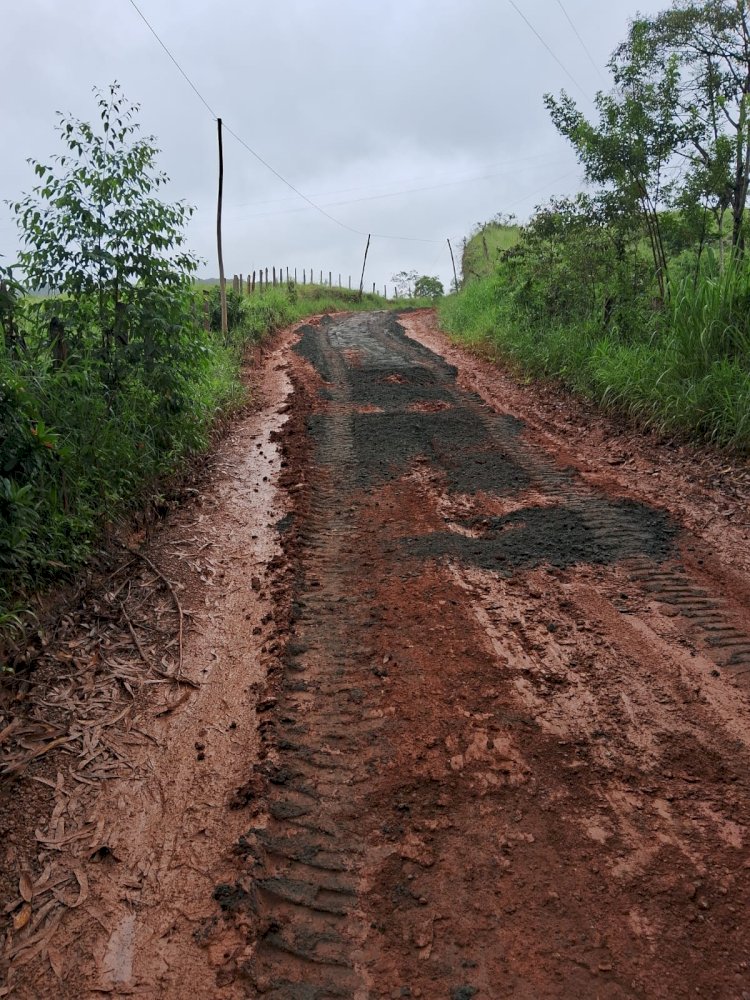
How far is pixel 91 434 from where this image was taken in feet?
14.2

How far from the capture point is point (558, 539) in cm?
419

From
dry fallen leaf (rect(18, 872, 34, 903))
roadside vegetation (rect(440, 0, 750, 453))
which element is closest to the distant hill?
roadside vegetation (rect(440, 0, 750, 453))

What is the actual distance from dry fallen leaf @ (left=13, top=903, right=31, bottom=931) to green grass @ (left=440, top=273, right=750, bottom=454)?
211 inches

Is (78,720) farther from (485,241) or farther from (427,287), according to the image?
(427,287)

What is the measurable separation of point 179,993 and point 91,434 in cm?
344

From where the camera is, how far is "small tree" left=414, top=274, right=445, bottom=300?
35.4m

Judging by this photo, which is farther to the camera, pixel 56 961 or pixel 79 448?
pixel 79 448

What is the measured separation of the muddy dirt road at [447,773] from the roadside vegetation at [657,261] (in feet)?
6.07

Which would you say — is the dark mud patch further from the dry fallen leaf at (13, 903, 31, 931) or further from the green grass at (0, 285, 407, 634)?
the dry fallen leaf at (13, 903, 31, 931)

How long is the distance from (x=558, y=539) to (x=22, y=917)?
132 inches

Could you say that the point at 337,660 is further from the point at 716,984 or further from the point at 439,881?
the point at 716,984

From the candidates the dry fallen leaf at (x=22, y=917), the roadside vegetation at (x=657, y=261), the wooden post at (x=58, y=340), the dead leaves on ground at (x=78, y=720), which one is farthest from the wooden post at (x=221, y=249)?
the dry fallen leaf at (x=22, y=917)

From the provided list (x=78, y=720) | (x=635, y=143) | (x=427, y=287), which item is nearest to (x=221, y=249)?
(x=635, y=143)

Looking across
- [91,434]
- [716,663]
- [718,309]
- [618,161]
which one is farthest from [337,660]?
[618,161]
